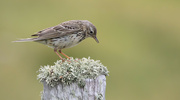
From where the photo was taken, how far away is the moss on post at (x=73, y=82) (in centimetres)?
656

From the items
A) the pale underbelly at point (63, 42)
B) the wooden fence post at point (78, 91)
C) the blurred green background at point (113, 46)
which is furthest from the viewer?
the blurred green background at point (113, 46)

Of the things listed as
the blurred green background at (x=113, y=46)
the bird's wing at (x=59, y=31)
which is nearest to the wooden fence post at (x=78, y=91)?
the bird's wing at (x=59, y=31)

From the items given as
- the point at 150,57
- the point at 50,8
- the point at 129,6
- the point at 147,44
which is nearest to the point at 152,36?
the point at 147,44

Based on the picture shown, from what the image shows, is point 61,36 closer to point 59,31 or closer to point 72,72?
point 59,31

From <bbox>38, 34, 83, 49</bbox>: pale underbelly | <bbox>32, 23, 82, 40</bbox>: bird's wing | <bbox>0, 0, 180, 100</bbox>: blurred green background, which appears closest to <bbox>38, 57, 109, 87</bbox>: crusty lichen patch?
<bbox>38, 34, 83, 49</bbox>: pale underbelly

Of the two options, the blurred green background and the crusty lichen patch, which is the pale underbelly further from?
the blurred green background

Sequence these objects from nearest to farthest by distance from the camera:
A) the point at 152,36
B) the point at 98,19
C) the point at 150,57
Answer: the point at 150,57 → the point at 152,36 → the point at 98,19

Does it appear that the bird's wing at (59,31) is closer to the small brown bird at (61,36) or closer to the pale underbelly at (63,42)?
the small brown bird at (61,36)

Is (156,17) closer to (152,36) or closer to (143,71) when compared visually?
Answer: (152,36)

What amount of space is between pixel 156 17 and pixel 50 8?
6625 mm

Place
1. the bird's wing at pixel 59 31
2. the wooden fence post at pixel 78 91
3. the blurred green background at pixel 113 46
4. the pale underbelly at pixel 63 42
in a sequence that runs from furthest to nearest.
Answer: the blurred green background at pixel 113 46 → the bird's wing at pixel 59 31 → the pale underbelly at pixel 63 42 → the wooden fence post at pixel 78 91

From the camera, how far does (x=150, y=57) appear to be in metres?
19.1

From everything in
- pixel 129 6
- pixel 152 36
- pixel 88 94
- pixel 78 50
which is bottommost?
pixel 88 94

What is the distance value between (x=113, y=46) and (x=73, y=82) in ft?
44.4
